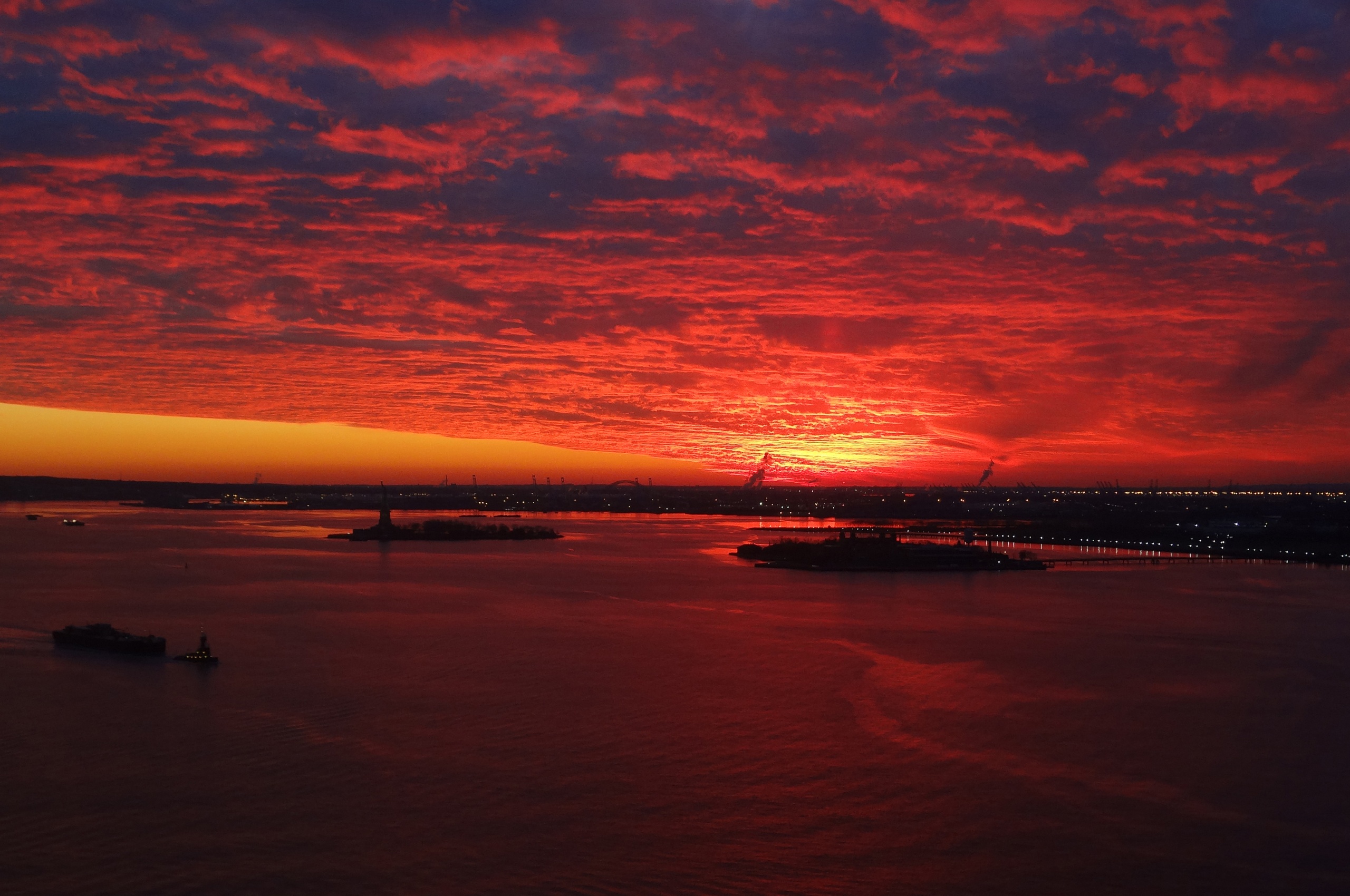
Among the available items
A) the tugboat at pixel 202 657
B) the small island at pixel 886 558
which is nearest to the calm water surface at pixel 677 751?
the tugboat at pixel 202 657

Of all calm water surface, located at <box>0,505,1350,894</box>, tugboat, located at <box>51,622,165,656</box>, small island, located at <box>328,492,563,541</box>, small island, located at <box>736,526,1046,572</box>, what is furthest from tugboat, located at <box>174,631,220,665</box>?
small island, located at <box>328,492,563,541</box>

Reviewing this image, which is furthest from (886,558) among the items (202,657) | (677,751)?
(677,751)

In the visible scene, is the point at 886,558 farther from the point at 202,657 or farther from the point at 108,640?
the point at 108,640

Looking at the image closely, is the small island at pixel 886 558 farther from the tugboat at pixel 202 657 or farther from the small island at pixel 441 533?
the tugboat at pixel 202 657

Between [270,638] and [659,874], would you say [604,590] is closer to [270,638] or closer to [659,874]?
[270,638]

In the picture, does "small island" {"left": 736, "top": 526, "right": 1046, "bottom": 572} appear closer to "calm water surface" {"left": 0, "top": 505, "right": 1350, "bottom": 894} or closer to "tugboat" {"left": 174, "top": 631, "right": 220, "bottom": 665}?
"calm water surface" {"left": 0, "top": 505, "right": 1350, "bottom": 894}

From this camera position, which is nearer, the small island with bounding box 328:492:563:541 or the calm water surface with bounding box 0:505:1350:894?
the calm water surface with bounding box 0:505:1350:894

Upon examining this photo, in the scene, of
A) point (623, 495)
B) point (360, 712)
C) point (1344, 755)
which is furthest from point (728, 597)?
point (623, 495)
